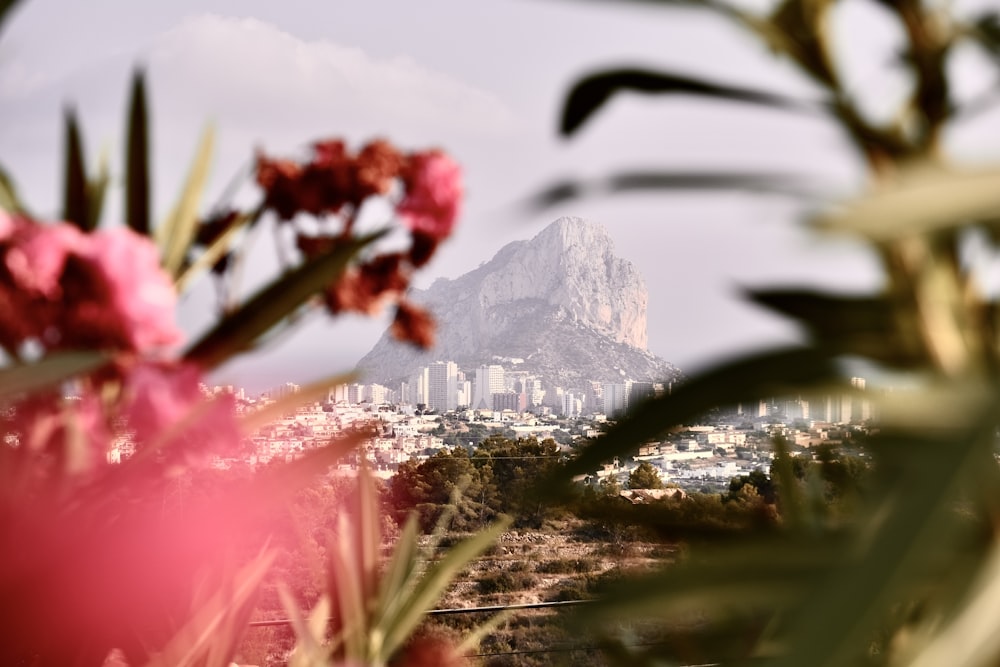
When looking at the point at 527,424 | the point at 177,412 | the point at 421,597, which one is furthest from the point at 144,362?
the point at 527,424

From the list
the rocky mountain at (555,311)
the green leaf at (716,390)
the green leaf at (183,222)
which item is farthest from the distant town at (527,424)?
the rocky mountain at (555,311)

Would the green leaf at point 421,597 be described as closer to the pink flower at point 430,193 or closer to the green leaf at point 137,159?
the pink flower at point 430,193

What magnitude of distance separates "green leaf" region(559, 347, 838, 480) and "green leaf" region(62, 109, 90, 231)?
0.51 m

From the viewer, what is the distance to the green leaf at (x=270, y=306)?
1.95 ft

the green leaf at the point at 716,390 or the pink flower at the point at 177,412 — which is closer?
the green leaf at the point at 716,390

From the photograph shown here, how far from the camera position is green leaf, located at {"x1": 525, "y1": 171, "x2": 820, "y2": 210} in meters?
0.35

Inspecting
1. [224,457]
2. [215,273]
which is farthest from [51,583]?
[215,273]

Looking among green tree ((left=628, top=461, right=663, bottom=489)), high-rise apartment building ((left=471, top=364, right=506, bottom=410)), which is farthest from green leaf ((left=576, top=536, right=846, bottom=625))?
high-rise apartment building ((left=471, top=364, right=506, bottom=410))

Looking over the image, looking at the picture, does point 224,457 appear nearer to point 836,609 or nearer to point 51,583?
point 51,583

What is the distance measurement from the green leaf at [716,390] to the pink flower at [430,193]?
0.45 m

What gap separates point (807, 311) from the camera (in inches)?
15.9

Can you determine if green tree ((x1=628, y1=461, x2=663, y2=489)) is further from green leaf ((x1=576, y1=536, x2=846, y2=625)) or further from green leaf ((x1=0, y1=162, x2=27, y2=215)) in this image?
green leaf ((x1=576, y1=536, x2=846, y2=625))

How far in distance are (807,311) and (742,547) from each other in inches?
5.0

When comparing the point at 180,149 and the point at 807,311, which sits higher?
the point at 180,149
